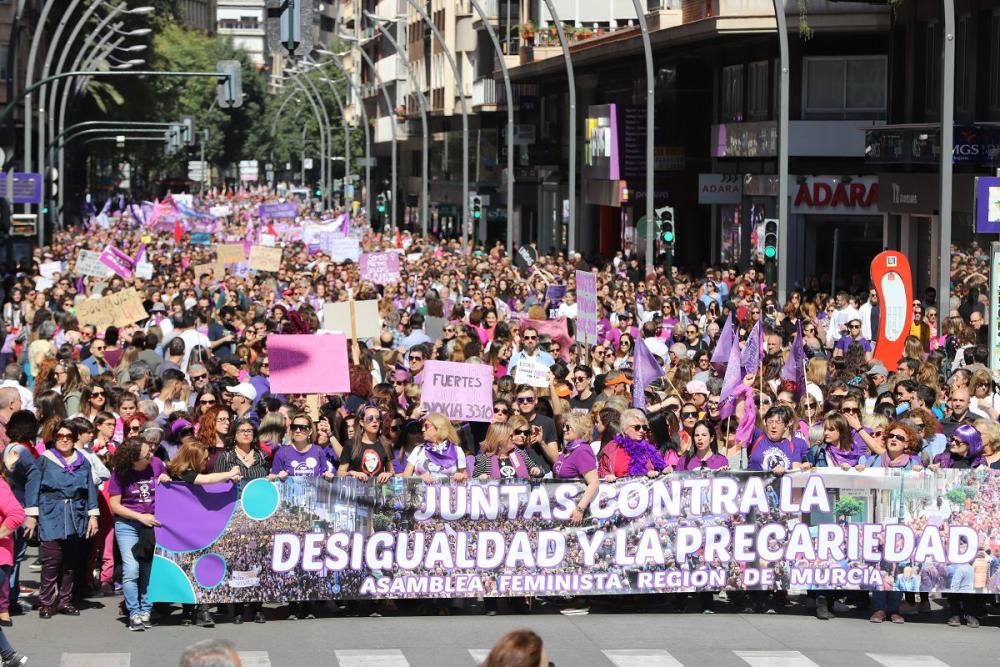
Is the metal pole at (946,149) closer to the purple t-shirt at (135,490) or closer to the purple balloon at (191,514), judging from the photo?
the purple balloon at (191,514)

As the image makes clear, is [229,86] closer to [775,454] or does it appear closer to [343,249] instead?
[343,249]

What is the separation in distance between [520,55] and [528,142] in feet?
17.0

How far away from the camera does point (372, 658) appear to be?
11992 mm

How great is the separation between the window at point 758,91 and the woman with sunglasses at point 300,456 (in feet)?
103

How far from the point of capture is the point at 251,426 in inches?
515

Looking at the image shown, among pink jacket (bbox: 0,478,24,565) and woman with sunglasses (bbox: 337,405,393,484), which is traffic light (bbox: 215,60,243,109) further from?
pink jacket (bbox: 0,478,24,565)

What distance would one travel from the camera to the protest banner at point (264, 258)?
116 ft

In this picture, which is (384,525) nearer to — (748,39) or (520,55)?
(748,39)

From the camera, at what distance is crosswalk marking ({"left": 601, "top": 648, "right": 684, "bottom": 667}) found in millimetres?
11859

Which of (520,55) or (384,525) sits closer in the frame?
(384,525)

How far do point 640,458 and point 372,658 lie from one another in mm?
2383

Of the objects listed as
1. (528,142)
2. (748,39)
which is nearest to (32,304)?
(748,39)

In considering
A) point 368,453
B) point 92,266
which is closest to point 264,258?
point 92,266

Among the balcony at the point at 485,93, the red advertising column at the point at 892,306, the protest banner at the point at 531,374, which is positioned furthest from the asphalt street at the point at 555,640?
the balcony at the point at 485,93
